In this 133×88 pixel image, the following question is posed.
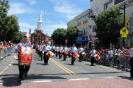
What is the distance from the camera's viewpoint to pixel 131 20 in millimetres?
60719

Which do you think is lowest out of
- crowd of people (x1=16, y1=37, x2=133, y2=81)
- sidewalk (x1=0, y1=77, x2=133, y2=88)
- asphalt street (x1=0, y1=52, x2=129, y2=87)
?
sidewalk (x1=0, y1=77, x2=133, y2=88)

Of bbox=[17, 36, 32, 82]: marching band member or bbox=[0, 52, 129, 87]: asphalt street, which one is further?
bbox=[0, 52, 129, 87]: asphalt street

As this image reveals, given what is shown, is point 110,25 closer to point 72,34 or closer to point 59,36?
point 72,34

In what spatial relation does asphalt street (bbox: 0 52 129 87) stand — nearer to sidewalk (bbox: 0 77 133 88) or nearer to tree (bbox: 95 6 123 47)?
sidewalk (bbox: 0 77 133 88)

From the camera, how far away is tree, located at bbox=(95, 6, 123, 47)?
197 feet

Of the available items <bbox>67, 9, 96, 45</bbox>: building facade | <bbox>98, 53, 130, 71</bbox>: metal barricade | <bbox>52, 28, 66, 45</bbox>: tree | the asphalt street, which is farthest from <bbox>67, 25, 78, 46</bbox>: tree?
the asphalt street

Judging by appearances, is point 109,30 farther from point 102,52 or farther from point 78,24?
point 78,24

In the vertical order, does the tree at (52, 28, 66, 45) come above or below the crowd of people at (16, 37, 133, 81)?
above

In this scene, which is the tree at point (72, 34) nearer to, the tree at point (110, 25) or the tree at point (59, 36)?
the tree at point (59, 36)

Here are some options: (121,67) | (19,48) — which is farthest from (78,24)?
(19,48)

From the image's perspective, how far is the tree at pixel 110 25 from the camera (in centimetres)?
6003

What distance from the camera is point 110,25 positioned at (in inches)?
2383

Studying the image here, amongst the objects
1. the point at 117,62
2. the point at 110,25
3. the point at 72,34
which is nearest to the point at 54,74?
the point at 117,62

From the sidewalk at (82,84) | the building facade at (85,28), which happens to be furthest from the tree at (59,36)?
the sidewalk at (82,84)
